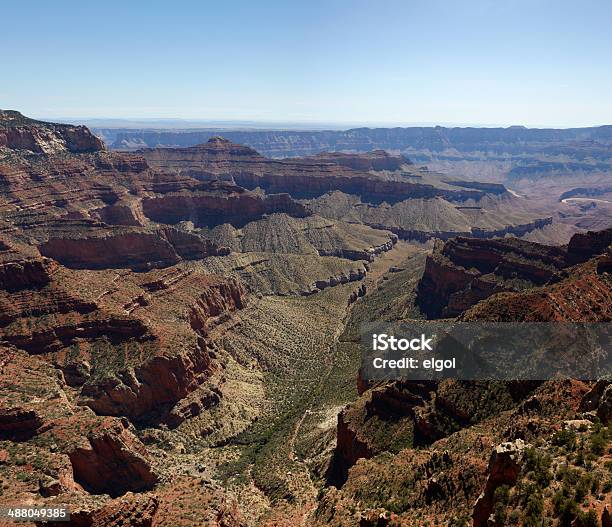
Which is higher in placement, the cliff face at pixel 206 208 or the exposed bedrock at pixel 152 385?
the cliff face at pixel 206 208

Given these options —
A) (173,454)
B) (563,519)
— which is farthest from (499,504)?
(173,454)

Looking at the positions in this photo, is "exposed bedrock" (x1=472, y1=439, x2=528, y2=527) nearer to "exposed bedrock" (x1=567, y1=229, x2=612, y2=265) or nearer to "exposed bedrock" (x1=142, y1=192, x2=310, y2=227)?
"exposed bedrock" (x1=567, y1=229, x2=612, y2=265)

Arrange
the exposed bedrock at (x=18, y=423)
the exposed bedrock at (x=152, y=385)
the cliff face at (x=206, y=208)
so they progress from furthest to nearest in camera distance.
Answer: the cliff face at (x=206, y=208) < the exposed bedrock at (x=152, y=385) < the exposed bedrock at (x=18, y=423)

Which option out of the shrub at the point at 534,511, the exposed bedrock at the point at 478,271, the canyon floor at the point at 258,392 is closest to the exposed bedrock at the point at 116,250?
the canyon floor at the point at 258,392

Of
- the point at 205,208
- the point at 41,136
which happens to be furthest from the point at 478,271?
the point at 41,136

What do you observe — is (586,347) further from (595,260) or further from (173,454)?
(173,454)

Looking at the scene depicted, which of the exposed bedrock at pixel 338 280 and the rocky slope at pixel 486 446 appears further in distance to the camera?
the exposed bedrock at pixel 338 280

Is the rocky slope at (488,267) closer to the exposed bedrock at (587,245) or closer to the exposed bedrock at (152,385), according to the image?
the exposed bedrock at (587,245)

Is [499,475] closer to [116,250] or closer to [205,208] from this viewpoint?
[116,250]
